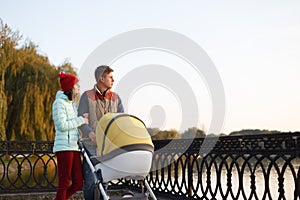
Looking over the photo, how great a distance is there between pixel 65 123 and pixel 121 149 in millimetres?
813

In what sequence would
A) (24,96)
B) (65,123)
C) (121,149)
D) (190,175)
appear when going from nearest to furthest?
(121,149) < (65,123) < (190,175) < (24,96)

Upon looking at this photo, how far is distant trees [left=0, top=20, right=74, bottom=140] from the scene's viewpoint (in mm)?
16125

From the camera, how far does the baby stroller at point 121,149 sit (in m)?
3.21

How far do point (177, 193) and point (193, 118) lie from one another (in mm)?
1619

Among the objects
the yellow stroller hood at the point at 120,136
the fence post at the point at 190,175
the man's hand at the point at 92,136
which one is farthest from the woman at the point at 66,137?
the fence post at the point at 190,175

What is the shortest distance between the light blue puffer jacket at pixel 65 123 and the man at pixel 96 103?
0.09 m

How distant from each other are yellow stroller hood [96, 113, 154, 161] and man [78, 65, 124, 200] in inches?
19.4

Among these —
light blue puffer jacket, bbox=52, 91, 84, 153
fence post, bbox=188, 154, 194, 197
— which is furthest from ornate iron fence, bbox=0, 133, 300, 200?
light blue puffer jacket, bbox=52, 91, 84, 153

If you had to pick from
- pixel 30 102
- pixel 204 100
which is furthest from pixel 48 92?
pixel 204 100

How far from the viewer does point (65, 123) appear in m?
3.78

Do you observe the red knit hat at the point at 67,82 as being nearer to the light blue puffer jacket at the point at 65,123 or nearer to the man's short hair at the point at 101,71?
the light blue puffer jacket at the point at 65,123

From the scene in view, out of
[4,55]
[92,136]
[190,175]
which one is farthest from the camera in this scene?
[4,55]

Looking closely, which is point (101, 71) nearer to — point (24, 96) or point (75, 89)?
point (75, 89)

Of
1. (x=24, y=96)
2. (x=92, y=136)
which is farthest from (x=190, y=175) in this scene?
(x=24, y=96)
